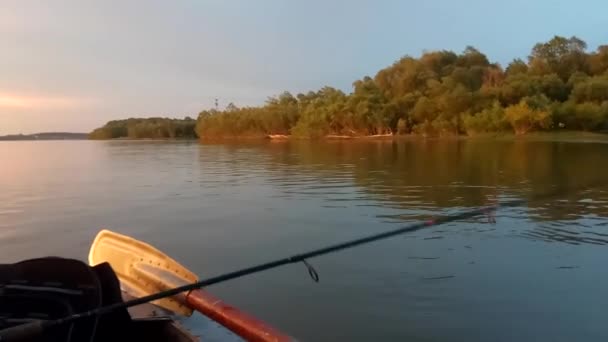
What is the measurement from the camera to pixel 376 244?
380 inches

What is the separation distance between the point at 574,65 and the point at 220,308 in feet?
325

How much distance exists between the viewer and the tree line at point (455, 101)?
7081cm

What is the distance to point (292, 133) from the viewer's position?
106875 mm

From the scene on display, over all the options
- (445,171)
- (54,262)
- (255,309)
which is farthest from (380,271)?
(445,171)

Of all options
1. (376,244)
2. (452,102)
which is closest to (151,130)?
(452,102)

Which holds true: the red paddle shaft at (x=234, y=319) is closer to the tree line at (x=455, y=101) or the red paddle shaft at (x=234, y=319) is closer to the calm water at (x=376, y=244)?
the calm water at (x=376, y=244)

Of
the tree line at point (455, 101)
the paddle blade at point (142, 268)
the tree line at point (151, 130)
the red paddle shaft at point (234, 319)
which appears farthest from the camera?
the tree line at point (151, 130)

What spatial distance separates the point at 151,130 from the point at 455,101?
96291 millimetres

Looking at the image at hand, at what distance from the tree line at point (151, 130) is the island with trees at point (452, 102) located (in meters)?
24.7

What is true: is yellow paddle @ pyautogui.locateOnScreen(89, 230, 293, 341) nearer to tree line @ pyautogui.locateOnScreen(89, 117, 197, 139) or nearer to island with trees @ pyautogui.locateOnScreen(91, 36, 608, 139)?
island with trees @ pyautogui.locateOnScreen(91, 36, 608, 139)

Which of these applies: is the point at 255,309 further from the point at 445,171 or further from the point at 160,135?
the point at 160,135

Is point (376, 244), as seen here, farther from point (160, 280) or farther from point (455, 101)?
point (455, 101)

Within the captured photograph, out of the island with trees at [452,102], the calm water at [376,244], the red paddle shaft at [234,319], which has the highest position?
the island with trees at [452,102]

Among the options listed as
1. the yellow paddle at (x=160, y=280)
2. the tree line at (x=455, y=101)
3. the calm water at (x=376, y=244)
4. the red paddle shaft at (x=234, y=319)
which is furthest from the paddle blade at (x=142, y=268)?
the tree line at (x=455, y=101)
